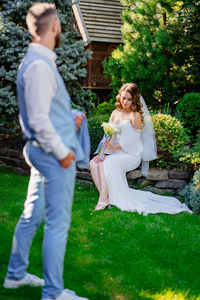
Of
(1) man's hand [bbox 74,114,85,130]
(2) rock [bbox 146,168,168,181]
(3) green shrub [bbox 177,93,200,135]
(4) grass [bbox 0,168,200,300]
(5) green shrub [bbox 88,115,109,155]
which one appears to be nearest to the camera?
(1) man's hand [bbox 74,114,85,130]

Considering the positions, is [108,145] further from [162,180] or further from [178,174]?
[178,174]

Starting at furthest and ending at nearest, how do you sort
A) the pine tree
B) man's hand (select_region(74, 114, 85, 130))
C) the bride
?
the pine tree, the bride, man's hand (select_region(74, 114, 85, 130))

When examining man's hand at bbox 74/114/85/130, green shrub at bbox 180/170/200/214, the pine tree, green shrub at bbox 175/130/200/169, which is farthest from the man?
the pine tree

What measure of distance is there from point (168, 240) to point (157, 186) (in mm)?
1925

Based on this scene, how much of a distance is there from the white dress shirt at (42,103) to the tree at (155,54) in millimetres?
5567

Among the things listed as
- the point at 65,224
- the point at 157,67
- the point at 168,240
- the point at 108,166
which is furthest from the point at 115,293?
the point at 157,67

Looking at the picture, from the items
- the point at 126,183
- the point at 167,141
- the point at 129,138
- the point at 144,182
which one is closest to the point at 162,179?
the point at 144,182

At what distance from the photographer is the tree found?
7.64 m

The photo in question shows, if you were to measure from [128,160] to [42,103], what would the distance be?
11.0ft

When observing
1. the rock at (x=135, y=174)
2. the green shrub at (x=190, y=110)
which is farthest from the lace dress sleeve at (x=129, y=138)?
the green shrub at (x=190, y=110)

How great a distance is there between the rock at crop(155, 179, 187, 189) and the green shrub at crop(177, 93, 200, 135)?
4.67ft

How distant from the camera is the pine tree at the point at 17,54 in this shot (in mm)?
7059

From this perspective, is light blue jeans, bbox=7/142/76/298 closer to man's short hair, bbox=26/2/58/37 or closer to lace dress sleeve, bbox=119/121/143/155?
man's short hair, bbox=26/2/58/37

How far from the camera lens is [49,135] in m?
2.35
